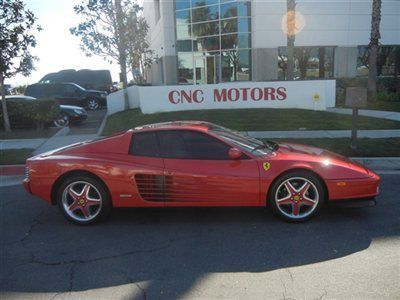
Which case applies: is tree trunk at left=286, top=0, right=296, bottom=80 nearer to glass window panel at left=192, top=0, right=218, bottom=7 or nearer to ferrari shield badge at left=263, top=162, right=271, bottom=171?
glass window panel at left=192, top=0, right=218, bottom=7

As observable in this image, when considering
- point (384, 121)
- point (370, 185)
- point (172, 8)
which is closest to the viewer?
point (370, 185)

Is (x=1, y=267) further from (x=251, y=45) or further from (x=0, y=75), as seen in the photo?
(x=251, y=45)

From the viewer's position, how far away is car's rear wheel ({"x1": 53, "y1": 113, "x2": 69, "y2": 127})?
15329mm

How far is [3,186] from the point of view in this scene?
7520 mm

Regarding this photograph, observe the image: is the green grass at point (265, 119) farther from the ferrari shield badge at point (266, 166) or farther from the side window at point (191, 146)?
the ferrari shield badge at point (266, 166)

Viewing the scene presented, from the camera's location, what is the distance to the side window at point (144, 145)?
5211 mm

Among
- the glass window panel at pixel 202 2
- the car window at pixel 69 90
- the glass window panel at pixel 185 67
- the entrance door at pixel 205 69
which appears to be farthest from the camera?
the glass window panel at pixel 185 67

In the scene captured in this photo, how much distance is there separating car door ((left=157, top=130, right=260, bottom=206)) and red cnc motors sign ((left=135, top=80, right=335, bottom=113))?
9.69 meters

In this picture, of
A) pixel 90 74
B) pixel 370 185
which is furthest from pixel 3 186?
pixel 90 74

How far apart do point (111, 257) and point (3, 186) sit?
4.15 metres

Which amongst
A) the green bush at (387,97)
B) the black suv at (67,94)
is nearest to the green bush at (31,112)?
the black suv at (67,94)

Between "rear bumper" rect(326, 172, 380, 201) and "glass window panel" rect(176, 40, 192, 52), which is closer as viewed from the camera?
"rear bumper" rect(326, 172, 380, 201)

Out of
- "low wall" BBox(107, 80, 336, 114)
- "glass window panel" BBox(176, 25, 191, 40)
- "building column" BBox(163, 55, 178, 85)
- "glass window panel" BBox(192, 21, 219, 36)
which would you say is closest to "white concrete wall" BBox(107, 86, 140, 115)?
"low wall" BBox(107, 80, 336, 114)

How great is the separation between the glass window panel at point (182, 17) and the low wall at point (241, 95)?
14.4 m
